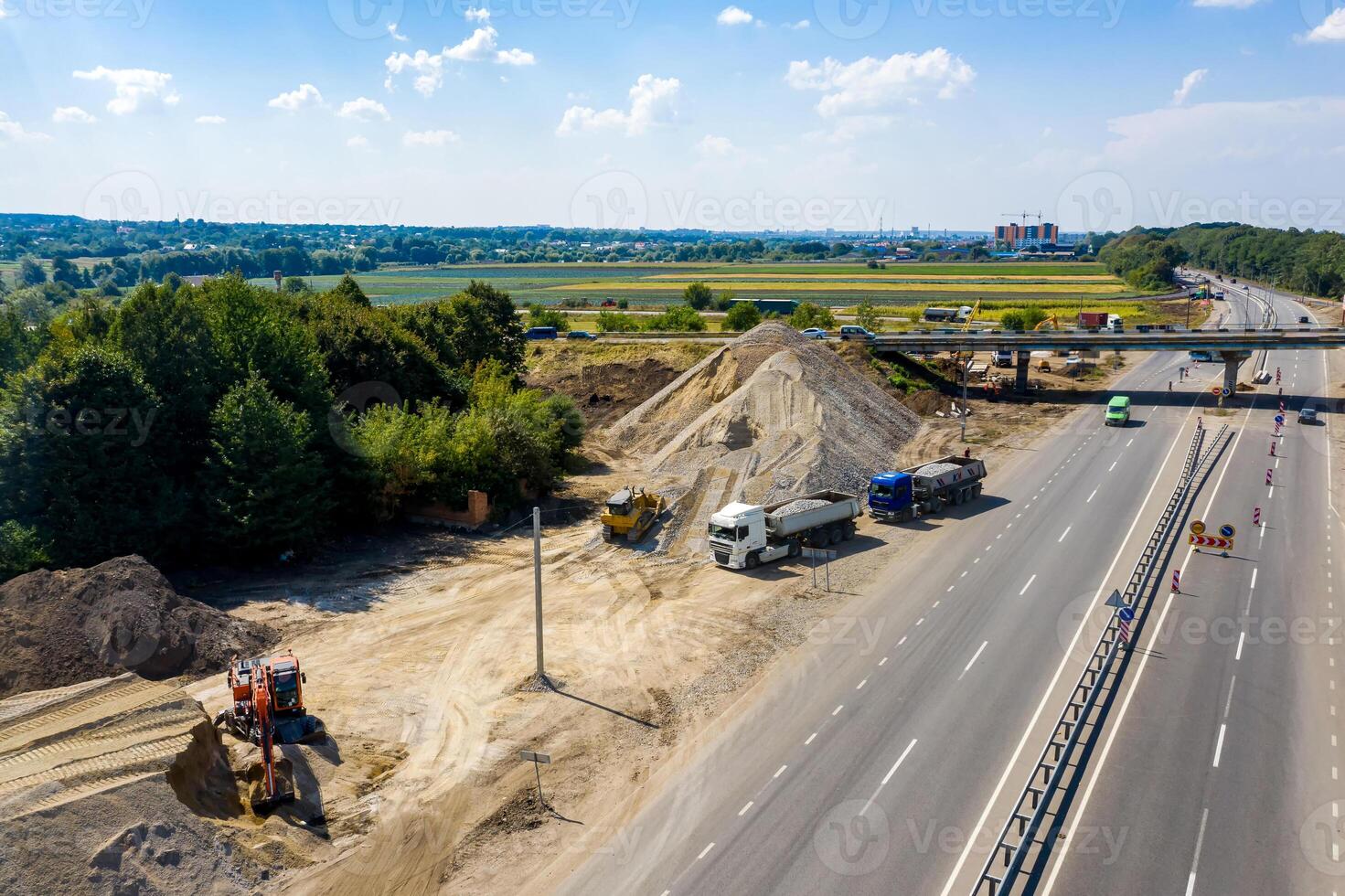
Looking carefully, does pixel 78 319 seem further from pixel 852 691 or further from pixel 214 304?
pixel 852 691

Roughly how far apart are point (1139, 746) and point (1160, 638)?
752 centimetres

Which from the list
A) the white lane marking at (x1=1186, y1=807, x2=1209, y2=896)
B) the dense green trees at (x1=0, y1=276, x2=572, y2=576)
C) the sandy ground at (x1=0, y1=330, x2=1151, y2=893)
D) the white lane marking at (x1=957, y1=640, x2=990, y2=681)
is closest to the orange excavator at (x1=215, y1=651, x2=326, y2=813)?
the sandy ground at (x1=0, y1=330, x2=1151, y2=893)

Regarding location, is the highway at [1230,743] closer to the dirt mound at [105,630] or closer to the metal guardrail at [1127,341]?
the dirt mound at [105,630]

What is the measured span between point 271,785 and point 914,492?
1214 inches

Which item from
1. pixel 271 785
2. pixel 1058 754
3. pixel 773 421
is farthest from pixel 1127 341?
pixel 271 785

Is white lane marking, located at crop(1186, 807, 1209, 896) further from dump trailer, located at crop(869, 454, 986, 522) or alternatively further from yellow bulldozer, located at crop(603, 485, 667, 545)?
yellow bulldozer, located at crop(603, 485, 667, 545)

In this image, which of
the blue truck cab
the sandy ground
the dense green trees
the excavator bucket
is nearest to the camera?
the sandy ground

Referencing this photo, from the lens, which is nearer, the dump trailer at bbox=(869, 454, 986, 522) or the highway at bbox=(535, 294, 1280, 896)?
the highway at bbox=(535, 294, 1280, 896)

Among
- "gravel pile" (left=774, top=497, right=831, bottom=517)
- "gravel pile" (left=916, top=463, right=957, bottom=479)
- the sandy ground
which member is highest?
"gravel pile" (left=916, top=463, right=957, bottom=479)

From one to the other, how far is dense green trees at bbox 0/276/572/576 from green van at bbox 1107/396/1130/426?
37824 mm

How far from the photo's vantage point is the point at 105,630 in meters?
25.5

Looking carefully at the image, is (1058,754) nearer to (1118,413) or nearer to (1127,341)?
(1118,413)

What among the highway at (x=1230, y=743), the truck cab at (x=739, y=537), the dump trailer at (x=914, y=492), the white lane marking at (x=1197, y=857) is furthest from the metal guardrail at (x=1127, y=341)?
the white lane marking at (x=1197, y=857)

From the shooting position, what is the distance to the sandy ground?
62.1ft
